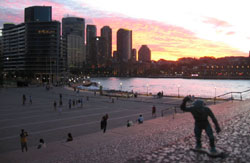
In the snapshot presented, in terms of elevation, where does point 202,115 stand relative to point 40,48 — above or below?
below

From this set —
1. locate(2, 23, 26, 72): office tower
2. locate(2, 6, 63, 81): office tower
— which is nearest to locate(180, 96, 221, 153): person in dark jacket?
locate(2, 6, 63, 81): office tower

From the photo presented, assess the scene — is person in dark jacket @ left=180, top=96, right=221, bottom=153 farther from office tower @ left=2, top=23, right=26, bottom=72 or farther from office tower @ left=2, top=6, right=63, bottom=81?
office tower @ left=2, top=23, right=26, bottom=72

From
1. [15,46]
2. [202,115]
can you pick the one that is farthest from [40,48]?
[202,115]

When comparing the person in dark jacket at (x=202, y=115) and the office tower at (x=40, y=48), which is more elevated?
the office tower at (x=40, y=48)

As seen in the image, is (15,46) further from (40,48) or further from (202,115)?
(202,115)

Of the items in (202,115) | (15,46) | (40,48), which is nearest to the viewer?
(202,115)

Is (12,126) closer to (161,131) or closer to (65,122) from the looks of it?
(65,122)

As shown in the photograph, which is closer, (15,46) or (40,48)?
(40,48)

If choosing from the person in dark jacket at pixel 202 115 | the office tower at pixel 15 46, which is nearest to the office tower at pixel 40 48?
the office tower at pixel 15 46

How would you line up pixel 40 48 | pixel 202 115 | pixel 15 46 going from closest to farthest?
pixel 202 115, pixel 40 48, pixel 15 46

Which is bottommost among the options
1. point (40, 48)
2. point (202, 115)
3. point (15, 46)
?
point (202, 115)

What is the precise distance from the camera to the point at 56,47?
5276 inches

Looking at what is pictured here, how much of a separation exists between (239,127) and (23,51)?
485ft

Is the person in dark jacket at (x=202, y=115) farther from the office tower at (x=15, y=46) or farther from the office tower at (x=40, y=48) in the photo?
the office tower at (x=15, y=46)
